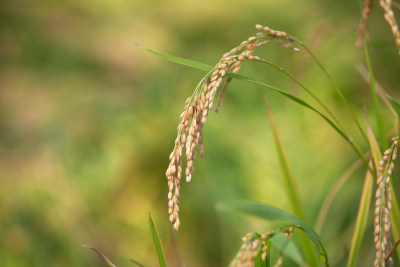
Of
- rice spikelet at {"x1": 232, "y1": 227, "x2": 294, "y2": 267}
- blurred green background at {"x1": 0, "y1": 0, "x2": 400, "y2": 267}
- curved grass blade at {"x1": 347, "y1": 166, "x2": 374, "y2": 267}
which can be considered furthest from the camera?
blurred green background at {"x1": 0, "y1": 0, "x2": 400, "y2": 267}

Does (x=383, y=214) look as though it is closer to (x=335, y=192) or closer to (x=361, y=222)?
(x=361, y=222)

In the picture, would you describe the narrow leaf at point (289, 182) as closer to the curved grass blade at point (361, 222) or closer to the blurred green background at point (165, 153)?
the curved grass blade at point (361, 222)

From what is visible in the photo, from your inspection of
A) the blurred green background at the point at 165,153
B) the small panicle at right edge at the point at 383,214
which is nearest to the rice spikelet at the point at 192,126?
the small panicle at right edge at the point at 383,214


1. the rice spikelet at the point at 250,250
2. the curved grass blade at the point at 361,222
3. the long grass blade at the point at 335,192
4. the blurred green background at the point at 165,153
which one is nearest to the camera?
the rice spikelet at the point at 250,250

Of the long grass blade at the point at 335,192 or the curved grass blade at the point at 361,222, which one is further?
the long grass blade at the point at 335,192

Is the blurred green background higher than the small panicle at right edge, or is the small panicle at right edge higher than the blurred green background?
the small panicle at right edge

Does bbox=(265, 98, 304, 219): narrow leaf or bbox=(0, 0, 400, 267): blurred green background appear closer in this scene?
bbox=(265, 98, 304, 219): narrow leaf

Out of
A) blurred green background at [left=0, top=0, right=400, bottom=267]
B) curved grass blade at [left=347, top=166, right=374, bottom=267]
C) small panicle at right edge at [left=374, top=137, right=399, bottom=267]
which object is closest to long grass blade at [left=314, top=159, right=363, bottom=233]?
curved grass blade at [left=347, top=166, right=374, bottom=267]

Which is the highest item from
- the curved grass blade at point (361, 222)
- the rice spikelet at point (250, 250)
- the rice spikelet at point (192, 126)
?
the rice spikelet at point (192, 126)

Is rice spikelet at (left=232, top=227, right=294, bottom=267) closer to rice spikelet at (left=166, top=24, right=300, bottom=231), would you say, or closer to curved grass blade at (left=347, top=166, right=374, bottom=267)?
rice spikelet at (left=166, top=24, right=300, bottom=231)
